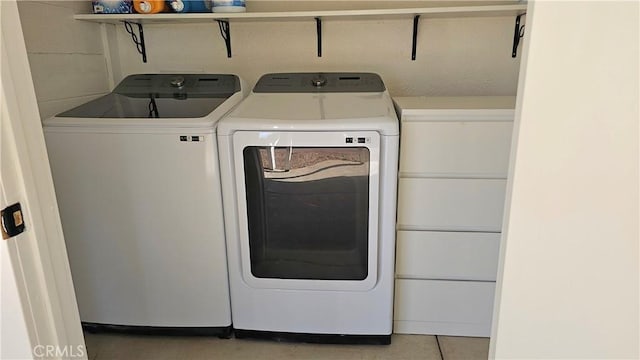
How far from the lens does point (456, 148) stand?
1.64 metres

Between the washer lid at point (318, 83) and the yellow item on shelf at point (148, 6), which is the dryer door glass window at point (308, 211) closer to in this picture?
the washer lid at point (318, 83)

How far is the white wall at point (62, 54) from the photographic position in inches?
69.2

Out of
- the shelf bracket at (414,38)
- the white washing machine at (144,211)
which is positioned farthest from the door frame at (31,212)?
the shelf bracket at (414,38)

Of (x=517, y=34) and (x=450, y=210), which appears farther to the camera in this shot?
(x=517, y=34)

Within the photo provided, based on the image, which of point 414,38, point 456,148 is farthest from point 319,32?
point 456,148

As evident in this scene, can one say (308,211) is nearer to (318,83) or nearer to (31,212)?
(318,83)

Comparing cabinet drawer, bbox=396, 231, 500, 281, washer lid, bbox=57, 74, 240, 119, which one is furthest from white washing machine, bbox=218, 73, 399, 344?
washer lid, bbox=57, 74, 240, 119

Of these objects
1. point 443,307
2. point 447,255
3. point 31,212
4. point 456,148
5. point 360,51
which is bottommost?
point 443,307

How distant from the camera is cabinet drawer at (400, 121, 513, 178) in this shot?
161cm

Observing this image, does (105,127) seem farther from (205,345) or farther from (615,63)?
(615,63)

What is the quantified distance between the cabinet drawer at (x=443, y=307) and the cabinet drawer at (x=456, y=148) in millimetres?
481

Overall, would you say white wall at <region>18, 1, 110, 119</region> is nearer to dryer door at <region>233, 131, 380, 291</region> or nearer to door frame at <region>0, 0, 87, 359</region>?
dryer door at <region>233, 131, 380, 291</region>

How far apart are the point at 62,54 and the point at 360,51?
1.36 metres

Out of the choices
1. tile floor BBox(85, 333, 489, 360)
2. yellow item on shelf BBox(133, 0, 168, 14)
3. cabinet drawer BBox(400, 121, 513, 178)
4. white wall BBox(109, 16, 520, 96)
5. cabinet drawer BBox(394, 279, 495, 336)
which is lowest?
tile floor BBox(85, 333, 489, 360)
